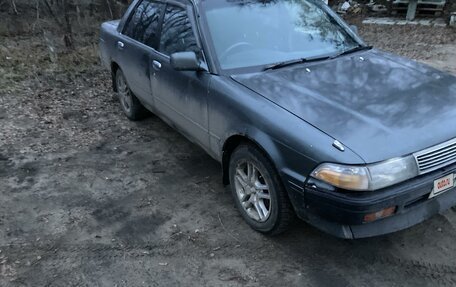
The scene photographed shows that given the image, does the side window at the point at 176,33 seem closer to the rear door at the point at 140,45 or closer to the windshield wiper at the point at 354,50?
the rear door at the point at 140,45

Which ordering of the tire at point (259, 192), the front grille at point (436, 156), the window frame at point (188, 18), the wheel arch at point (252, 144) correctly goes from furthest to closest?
1. the window frame at point (188, 18)
2. the tire at point (259, 192)
3. the wheel arch at point (252, 144)
4. the front grille at point (436, 156)

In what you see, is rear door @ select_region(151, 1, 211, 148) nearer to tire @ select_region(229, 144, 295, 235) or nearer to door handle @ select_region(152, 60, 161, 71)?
door handle @ select_region(152, 60, 161, 71)

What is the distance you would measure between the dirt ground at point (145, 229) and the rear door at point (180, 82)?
541 millimetres

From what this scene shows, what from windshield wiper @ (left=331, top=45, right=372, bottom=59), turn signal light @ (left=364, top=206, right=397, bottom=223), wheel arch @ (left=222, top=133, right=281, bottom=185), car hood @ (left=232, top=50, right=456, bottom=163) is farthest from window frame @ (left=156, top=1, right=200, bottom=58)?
turn signal light @ (left=364, top=206, right=397, bottom=223)

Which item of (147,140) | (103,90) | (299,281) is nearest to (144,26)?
(147,140)

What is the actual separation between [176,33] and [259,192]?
1.70 meters

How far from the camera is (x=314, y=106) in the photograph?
3.03m

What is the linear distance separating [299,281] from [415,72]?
1861 millimetres

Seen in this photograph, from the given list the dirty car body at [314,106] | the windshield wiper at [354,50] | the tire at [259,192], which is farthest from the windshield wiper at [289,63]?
the tire at [259,192]

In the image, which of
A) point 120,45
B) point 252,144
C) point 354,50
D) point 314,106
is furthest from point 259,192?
point 120,45

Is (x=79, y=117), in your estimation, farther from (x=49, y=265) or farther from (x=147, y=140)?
(x=49, y=265)

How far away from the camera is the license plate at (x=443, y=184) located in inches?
109

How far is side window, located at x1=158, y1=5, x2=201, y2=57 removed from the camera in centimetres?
388

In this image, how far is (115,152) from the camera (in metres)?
4.84
